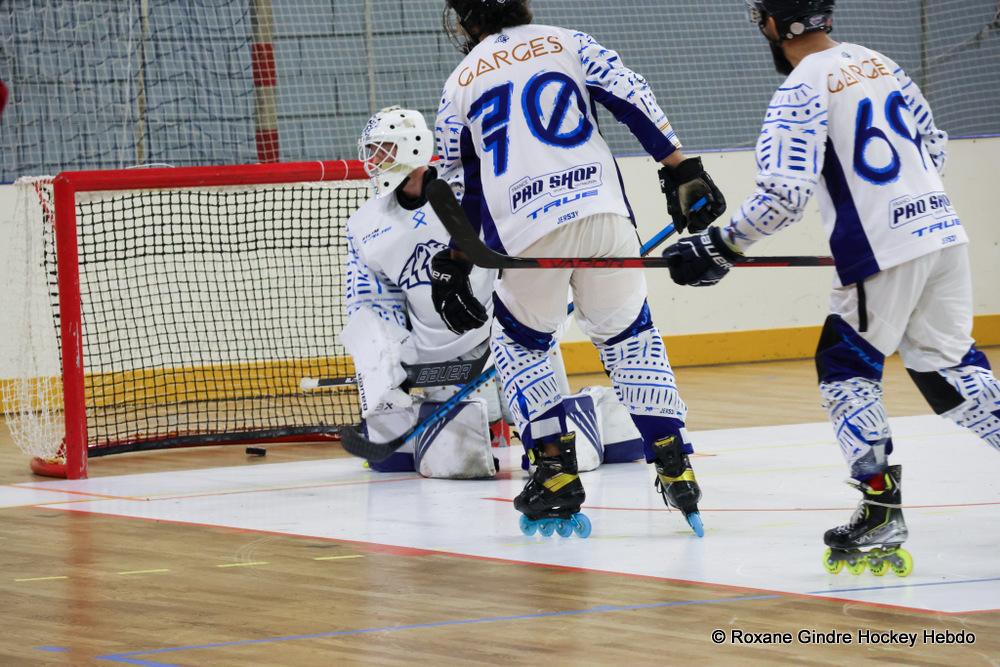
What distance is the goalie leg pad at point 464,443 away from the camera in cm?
468

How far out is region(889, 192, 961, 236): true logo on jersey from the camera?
9.64ft

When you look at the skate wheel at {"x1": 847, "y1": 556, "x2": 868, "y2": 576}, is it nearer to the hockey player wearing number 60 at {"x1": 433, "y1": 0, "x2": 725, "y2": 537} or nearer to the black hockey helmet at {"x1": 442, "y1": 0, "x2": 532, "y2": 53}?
the hockey player wearing number 60 at {"x1": 433, "y1": 0, "x2": 725, "y2": 537}

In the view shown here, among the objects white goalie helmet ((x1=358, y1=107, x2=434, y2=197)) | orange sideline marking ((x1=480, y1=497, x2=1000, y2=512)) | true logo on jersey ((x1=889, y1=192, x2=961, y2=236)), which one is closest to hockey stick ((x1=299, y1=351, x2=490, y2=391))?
white goalie helmet ((x1=358, y1=107, x2=434, y2=197))

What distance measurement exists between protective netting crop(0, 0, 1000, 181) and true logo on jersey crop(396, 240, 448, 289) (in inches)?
127

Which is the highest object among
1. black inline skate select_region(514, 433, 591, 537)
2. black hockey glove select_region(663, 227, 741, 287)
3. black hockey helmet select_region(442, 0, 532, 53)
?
black hockey helmet select_region(442, 0, 532, 53)

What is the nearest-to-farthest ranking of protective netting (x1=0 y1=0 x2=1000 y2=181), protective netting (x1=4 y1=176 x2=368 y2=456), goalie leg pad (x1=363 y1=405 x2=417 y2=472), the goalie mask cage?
goalie leg pad (x1=363 y1=405 x2=417 y2=472), the goalie mask cage, protective netting (x1=4 y1=176 x2=368 y2=456), protective netting (x1=0 y1=0 x2=1000 y2=181)

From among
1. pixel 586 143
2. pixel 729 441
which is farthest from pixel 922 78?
pixel 586 143

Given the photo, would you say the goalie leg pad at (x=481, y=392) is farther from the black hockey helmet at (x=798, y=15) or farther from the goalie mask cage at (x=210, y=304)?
the black hockey helmet at (x=798, y=15)

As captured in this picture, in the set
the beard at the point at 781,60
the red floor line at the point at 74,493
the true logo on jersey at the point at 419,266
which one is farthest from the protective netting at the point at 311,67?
the beard at the point at 781,60

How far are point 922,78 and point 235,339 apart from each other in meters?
4.35

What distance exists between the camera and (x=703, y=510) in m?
4.02

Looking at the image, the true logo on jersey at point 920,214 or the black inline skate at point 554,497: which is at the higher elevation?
the true logo on jersey at point 920,214

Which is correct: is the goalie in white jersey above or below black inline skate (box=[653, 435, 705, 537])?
above

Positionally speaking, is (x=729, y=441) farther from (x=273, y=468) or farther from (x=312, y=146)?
(x=312, y=146)
